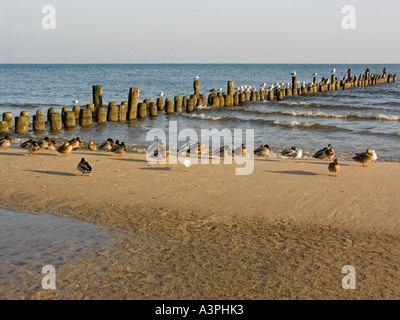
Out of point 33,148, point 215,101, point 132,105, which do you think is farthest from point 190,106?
point 33,148

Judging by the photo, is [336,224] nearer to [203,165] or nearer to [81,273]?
[81,273]

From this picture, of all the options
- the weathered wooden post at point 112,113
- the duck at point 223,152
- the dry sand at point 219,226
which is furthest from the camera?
the weathered wooden post at point 112,113

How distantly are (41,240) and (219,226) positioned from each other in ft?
9.15

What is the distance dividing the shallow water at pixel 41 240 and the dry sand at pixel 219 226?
25 centimetres

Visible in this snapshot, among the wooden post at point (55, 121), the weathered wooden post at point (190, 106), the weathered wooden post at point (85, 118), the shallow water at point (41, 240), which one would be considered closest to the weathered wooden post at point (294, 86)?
the weathered wooden post at point (190, 106)

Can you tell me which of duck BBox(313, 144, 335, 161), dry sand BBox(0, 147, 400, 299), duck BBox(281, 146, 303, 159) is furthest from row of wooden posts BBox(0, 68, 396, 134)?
duck BBox(313, 144, 335, 161)

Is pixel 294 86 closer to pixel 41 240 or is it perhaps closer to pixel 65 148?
pixel 65 148

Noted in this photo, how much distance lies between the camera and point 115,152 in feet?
45.0

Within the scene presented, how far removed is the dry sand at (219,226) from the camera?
5652 millimetres

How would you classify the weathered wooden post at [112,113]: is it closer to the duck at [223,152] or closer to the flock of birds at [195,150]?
the flock of birds at [195,150]

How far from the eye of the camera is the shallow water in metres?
6.26

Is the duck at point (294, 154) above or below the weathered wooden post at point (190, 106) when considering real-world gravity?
below
